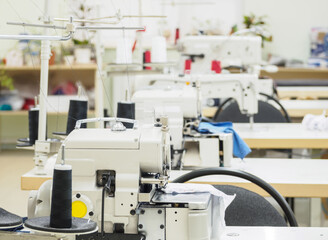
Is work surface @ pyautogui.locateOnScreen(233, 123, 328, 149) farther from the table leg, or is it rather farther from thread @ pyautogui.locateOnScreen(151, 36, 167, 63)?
thread @ pyautogui.locateOnScreen(151, 36, 167, 63)

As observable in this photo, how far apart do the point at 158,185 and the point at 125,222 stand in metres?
0.14

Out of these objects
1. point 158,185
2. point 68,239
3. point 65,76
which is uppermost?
point 65,76

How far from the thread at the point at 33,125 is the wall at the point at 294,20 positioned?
19.3ft

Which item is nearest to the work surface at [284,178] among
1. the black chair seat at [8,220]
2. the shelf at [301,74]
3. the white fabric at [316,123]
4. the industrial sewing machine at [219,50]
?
the white fabric at [316,123]

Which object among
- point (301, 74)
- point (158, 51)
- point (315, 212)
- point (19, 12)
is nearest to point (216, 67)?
point (158, 51)

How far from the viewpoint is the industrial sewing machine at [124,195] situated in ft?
5.11

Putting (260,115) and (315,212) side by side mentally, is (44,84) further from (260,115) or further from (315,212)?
(260,115)

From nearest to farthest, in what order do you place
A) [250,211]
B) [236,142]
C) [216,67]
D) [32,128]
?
1. [250,211]
2. [32,128]
3. [236,142]
4. [216,67]

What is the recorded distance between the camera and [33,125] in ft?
7.43

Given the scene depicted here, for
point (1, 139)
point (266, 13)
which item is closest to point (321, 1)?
point (266, 13)

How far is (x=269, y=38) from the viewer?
24.9ft

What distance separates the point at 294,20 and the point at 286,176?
222 inches

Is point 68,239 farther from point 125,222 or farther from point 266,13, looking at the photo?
point 266,13

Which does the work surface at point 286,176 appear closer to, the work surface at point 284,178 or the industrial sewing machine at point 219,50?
the work surface at point 284,178
